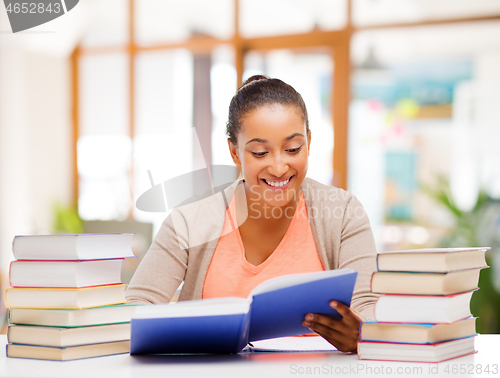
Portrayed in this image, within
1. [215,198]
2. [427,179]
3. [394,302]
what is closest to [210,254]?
[215,198]

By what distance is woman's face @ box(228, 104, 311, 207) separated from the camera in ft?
4.71

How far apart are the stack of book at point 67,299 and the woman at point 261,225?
0.39m

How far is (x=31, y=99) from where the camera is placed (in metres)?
5.03

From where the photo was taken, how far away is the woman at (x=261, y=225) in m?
1.44

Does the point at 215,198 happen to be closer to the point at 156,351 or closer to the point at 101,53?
the point at 156,351

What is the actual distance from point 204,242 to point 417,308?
0.73 m

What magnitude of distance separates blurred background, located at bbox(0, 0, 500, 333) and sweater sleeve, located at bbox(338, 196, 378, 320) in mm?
1999

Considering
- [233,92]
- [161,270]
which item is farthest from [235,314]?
[233,92]

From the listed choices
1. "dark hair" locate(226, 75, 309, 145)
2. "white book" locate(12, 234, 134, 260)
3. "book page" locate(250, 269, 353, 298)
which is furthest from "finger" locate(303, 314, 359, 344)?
"dark hair" locate(226, 75, 309, 145)

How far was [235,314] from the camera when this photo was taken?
2.87 feet

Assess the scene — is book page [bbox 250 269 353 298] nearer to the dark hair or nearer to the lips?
the lips

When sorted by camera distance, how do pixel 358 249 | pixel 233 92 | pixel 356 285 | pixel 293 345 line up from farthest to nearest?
1. pixel 233 92
2. pixel 358 249
3. pixel 356 285
4. pixel 293 345

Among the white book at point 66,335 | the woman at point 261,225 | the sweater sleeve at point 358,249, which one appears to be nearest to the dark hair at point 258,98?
the woman at point 261,225

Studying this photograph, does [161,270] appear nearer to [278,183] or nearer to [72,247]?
[278,183]
